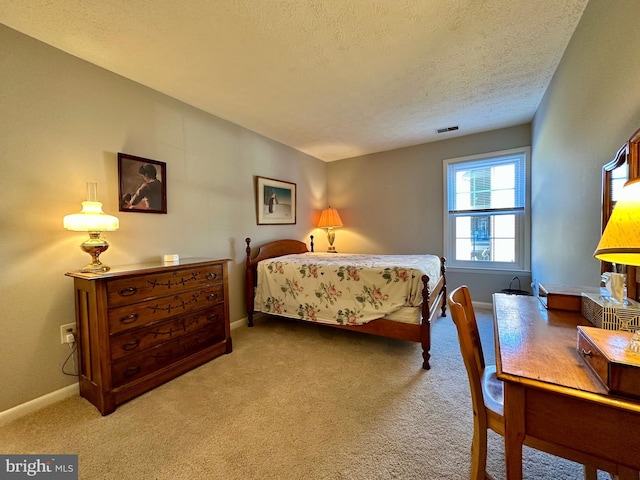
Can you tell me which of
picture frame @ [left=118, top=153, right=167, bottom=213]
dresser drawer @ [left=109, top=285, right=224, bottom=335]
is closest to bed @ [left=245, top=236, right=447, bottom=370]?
dresser drawer @ [left=109, top=285, right=224, bottom=335]

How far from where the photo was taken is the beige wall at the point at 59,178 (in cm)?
173

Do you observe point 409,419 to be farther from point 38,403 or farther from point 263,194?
point 263,194

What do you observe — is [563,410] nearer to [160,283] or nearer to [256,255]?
[160,283]

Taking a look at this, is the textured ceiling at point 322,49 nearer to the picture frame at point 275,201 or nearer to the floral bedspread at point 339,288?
the picture frame at point 275,201

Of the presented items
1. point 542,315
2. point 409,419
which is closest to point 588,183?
point 542,315

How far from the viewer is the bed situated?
2.35m

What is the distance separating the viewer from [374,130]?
354 cm

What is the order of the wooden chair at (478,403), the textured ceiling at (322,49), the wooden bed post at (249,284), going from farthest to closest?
the wooden bed post at (249,284)
the textured ceiling at (322,49)
the wooden chair at (478,403)

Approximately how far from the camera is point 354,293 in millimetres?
2619

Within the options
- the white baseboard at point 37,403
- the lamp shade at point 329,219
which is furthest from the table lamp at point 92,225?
the lamp shade at point 329,219

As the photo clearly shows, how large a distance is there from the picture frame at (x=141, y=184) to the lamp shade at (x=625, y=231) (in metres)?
2.96

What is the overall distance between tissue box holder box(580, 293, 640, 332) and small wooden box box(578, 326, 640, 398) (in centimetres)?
19

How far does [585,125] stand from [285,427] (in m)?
2.66

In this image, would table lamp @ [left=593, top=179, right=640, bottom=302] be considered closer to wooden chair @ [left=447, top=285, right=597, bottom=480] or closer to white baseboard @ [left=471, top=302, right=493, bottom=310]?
wooden chair @ [left=447, top=285, right=597, bottom=480]
